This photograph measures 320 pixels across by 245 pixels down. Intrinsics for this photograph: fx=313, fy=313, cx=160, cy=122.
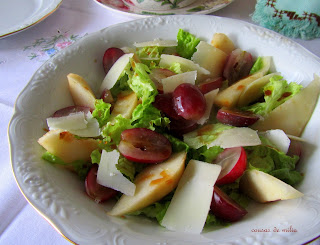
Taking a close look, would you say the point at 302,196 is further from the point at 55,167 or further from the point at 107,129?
the point at 55,167

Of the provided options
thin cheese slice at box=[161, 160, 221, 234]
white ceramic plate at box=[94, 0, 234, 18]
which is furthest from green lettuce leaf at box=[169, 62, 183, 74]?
white ceramic plate at box=[94, 0, 234, 18]

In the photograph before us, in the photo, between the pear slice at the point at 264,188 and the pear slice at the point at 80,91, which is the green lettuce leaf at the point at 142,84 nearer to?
the pear slice at the point at 80,91

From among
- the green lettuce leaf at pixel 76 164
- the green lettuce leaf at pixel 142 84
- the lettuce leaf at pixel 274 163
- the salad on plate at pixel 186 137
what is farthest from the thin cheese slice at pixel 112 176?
the lettuce leaf at pixel 274 163

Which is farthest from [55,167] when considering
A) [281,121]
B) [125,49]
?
[281,121]

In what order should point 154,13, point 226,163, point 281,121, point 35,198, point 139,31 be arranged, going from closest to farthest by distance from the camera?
point 35,198
point 226,163
point 281,121
point 139,31
point 154,13

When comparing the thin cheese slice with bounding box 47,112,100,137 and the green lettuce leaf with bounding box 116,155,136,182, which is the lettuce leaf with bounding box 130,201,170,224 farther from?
the thin cheese slice with bounding box 47,112,100,137
